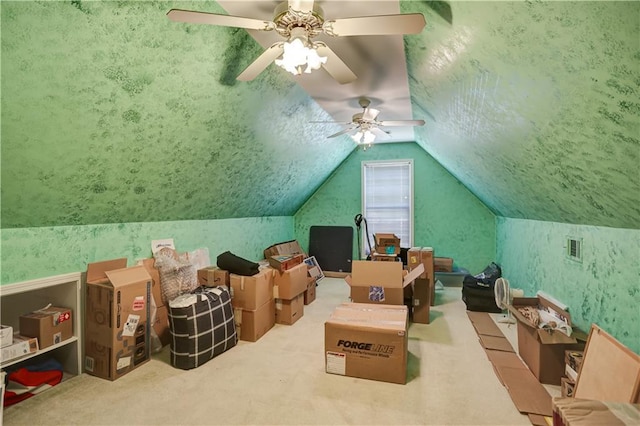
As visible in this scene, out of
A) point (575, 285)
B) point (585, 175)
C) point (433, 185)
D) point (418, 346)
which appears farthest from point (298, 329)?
point (433, 185)

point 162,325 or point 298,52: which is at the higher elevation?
point 298,52

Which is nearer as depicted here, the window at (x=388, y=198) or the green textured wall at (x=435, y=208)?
the green textured wall at (x=435, y=208)

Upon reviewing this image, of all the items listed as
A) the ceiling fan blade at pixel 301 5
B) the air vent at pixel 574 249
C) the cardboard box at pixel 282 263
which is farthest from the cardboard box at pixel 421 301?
the ceiling fan blade at pixel 301 5

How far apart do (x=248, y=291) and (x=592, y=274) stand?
2.93m

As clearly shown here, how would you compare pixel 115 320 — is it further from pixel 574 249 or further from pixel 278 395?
pixel 574 249

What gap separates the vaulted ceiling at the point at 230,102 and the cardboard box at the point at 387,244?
5.21ft

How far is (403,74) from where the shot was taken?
8.47 ft

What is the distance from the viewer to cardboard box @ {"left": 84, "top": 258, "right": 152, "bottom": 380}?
2361mm

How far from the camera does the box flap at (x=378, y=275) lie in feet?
10.5

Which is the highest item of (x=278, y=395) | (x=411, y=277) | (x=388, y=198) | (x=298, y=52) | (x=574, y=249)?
(x=298, y=52)

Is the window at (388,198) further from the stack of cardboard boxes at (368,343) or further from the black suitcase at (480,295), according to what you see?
the stack of cardboard boxes at (368,343)

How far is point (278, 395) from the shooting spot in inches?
84.8

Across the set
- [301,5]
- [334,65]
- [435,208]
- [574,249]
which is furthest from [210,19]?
Result: [435,208]

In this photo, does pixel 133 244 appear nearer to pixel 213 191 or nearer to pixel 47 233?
pixel 47 233
